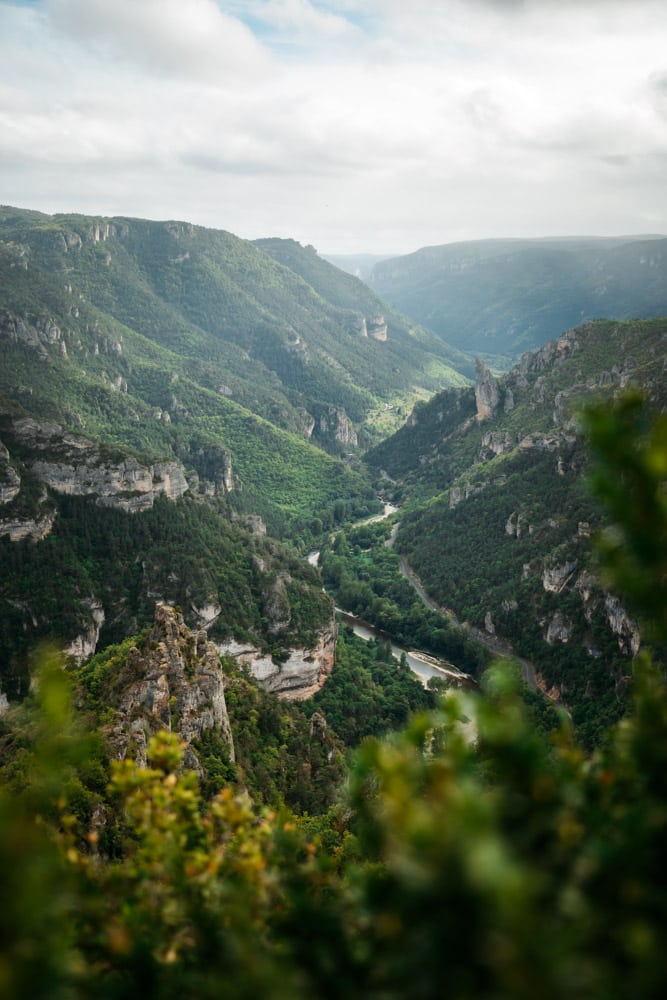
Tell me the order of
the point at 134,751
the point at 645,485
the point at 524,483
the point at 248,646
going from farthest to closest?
the point at 524,483
the point at 248,646
the point at 134,751
the point at 645,485

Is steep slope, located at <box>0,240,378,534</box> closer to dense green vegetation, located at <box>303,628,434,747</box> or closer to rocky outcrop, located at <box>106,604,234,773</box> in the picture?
dense green vegetation, located at <box>303,628,434,747</box>

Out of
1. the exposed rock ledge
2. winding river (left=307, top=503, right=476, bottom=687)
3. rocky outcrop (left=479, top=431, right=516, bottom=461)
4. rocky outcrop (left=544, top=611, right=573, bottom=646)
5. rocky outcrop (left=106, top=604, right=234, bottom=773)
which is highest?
rocky outcrop (left=479, top=431, right=516, bottom=461)

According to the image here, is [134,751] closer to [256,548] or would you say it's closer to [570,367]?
[256,548]

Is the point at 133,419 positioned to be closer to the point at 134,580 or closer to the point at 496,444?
the point at 496,444

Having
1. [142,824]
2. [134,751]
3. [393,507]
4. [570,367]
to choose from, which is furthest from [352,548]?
[142,824]

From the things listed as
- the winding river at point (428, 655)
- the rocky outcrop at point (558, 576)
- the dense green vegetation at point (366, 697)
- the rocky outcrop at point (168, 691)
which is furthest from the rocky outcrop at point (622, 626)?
the rocky outcrop at point (168, 691)

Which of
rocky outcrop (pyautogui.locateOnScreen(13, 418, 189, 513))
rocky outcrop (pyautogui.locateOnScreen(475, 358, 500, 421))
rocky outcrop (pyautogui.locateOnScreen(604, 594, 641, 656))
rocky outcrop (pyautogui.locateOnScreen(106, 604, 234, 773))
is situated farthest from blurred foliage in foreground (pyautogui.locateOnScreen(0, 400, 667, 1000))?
rocky outcrop (pyautogui.locateOnScreen(475, 358, 500, 421))
